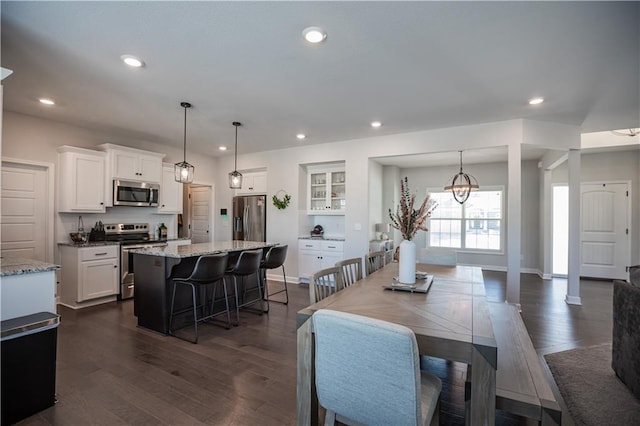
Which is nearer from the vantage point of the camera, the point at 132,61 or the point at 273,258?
the point at 132,61

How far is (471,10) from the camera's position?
1963 mm

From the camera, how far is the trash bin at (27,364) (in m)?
1.86

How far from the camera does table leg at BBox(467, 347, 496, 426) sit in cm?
134

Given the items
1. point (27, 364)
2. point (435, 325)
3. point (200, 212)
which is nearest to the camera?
point (435, 325)

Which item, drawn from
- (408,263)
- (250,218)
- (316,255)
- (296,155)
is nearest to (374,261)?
(408,263)

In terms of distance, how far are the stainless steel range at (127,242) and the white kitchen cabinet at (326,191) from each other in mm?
2764

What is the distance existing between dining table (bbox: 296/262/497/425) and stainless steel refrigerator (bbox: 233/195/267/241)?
4.10m

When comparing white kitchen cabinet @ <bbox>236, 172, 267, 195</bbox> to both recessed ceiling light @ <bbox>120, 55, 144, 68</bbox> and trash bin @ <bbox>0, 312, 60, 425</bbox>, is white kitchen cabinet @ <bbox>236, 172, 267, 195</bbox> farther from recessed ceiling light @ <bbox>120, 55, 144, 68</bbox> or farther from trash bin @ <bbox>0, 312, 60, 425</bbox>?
trash bin @ <bbox>0, 312, 60, 425</bbox>

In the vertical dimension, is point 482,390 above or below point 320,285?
below

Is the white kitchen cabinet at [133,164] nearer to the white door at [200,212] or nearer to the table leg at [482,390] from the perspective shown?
the white door at [200,212]

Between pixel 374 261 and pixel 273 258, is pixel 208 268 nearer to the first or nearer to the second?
pixel 273 258

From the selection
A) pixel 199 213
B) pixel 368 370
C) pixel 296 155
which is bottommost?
pixel 368 370

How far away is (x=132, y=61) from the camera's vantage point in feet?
8.60

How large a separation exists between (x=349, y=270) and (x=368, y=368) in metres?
1.58
